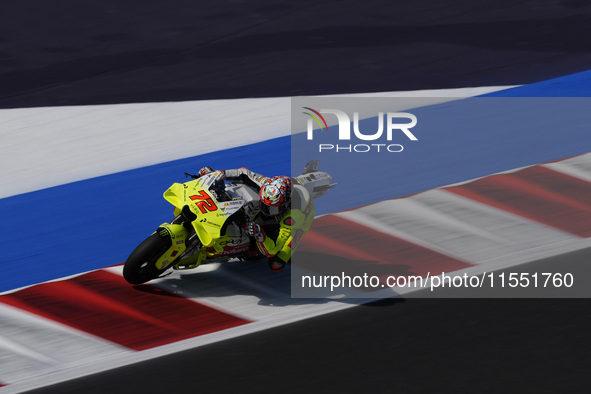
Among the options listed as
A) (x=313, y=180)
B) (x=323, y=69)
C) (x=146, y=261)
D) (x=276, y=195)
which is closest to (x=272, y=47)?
(x=323, y=69)

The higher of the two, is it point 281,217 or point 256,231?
point 281,217

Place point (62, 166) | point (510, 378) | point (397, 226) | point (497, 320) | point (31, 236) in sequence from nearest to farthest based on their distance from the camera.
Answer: point (510, 378)
point (497, 320)
point (397, 226)
point (31, 236)
point (62, 166)

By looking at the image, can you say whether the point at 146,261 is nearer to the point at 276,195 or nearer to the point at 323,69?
the point at 276,195

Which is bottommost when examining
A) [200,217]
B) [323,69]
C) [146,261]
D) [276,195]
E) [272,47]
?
[146,261]

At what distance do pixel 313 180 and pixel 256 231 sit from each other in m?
0.75

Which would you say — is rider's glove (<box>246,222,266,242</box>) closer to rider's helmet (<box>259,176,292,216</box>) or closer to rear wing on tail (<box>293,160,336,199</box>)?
rider's helmet (<box>259,176,292,216</box>)

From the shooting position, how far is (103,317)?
8195 millimetres

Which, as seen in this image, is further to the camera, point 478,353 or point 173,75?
point 173,75

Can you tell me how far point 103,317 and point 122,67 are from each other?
7.53 m

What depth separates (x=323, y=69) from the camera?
47.5 ft

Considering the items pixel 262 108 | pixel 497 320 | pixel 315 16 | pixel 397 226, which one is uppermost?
pixel 315 16

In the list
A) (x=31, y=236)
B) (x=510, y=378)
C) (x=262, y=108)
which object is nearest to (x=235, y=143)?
(x=262, y=108)

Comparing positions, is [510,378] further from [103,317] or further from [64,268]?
[64,268]

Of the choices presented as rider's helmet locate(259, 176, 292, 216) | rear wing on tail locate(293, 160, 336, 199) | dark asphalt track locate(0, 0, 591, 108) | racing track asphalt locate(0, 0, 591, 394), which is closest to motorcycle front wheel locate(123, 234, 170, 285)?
rider's helmet locate(259, 176, 292, 216)
